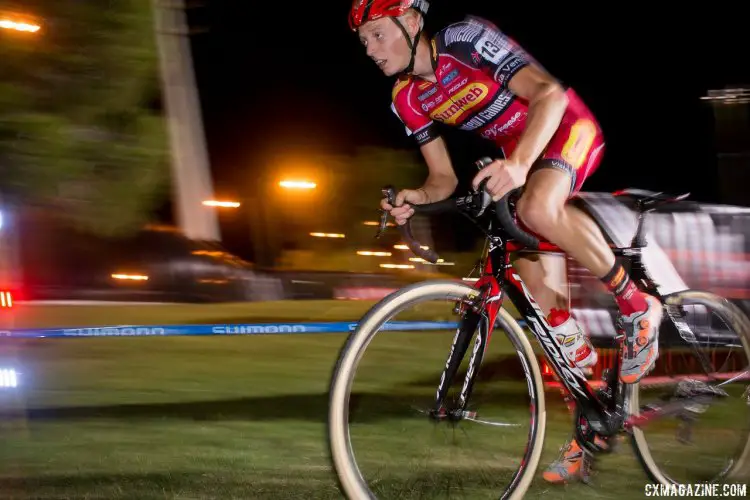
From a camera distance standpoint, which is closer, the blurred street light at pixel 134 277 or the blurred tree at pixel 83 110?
the blurred tree at pixel 83 110

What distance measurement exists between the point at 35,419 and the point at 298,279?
504 inches

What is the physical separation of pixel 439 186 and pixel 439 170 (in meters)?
0.08

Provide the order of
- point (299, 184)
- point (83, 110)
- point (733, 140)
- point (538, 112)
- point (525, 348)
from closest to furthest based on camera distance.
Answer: point (538, 112), point (525, 348), point (83, 110), point (733, 140), point (299, 184)

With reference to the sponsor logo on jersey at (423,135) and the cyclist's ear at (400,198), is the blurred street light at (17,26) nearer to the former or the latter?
the sponsor logo on jersey at (423,135)

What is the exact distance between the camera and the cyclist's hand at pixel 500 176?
307cm

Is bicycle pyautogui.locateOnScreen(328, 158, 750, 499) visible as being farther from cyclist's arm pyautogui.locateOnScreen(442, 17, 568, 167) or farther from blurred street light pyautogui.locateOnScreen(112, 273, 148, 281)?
blurred street light pyautogui.locateOnScreen(112, 273, 148, 281)

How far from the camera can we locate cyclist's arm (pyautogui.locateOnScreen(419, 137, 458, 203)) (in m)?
4.00

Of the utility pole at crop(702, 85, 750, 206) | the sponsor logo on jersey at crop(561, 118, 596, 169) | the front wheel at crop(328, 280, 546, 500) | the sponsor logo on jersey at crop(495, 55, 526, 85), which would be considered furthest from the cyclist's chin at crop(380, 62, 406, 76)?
the utility pole at crop(702, 85, 750, 206)

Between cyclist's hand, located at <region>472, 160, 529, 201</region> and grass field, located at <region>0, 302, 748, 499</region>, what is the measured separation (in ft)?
2.42

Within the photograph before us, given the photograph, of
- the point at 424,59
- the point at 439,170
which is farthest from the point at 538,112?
the point at 439,170

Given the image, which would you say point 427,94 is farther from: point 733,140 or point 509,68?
point 733,140

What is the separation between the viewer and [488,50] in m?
3.36

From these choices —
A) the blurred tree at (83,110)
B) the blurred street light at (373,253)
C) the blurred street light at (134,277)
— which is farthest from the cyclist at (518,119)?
the blurred street light at (373,253)

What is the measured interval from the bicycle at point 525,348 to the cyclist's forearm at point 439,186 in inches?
14.1
